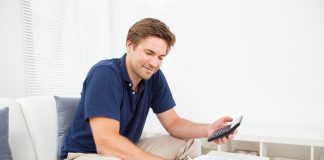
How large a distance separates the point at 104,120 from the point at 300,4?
1.89 meters

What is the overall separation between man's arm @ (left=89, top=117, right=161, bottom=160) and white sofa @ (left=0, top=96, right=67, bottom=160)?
0.43 metres

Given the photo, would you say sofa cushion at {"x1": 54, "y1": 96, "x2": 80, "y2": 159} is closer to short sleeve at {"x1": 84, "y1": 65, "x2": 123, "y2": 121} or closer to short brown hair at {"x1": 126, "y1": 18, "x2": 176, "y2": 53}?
short sleeve at {"x1": 84, "y1": 65, "x2": 123, "y2": 121}

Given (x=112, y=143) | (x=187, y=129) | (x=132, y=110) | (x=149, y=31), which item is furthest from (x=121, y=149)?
(x=149, y=31)

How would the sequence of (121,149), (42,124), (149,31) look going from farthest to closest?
1. (42,124)
2. (149,31)
3. (121,149)

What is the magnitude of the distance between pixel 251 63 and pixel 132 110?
1354 mm

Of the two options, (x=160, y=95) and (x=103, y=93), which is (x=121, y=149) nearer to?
(x=103, y=93)

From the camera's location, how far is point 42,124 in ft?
4.59

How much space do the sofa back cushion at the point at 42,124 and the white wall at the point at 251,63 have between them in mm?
1088

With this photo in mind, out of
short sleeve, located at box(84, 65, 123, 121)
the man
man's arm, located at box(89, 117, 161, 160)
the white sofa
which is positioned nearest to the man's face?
the man

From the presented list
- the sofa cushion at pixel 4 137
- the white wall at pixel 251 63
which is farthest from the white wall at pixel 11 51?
the white wall at pixel 251 63

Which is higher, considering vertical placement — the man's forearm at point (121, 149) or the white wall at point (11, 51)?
the white wall at point (11, 51)

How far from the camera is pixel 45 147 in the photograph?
138 cm

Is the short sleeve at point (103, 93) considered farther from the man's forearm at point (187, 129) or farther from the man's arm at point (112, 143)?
the man's forearm at point (187, 129)

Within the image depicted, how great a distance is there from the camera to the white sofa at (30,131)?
1.30 metres
